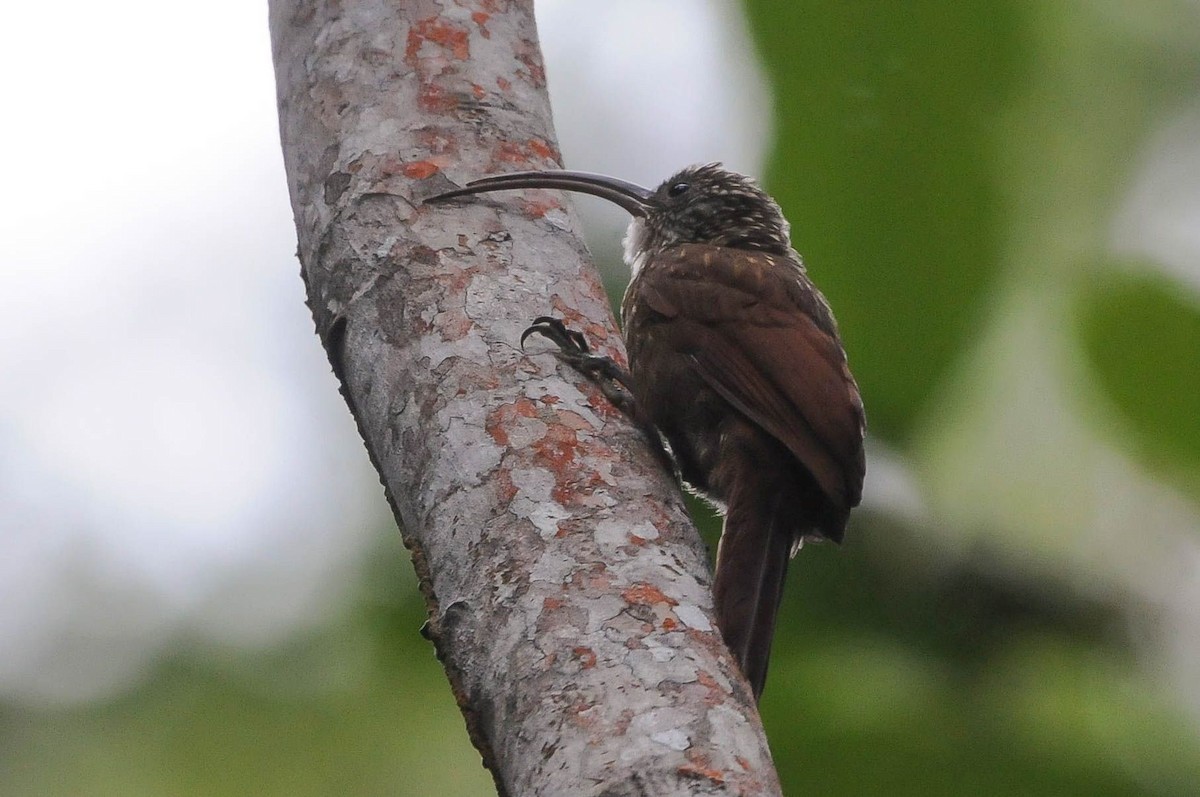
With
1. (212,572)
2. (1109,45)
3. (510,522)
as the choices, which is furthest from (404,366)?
(1109,45)

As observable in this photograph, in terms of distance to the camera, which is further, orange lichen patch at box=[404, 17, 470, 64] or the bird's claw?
orange lichen patch at box=[404, 17, 470, 64]

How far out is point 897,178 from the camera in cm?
315

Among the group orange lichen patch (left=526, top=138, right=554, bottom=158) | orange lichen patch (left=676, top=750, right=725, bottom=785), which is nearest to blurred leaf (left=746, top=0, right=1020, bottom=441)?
orange lichen patch (left=526, top=138, right=554, bottom=158)

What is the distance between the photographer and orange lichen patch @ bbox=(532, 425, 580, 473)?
1920 mm

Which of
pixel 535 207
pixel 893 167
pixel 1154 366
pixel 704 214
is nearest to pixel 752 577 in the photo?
pixel 535 207

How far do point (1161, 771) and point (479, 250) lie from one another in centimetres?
152

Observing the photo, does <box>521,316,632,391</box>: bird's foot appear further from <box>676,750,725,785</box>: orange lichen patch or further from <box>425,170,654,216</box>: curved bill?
<box>676,750,725,785</box>: orange lichen patch

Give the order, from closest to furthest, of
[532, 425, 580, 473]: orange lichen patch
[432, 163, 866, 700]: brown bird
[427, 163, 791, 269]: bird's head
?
[532, 425, 580, 473]: orange lichen patch
[432, 163, 866, 700]: brown bird
[427, 163, 791, 269]: bird's head

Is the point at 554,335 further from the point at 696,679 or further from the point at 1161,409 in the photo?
the point at 1161,409

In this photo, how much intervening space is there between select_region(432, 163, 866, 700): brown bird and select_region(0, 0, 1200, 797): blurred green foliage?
0.19 metres

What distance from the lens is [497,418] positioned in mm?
1987

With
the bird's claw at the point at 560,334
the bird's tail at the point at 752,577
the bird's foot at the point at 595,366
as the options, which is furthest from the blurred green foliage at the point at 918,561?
the bird's claw at the point at 560,334

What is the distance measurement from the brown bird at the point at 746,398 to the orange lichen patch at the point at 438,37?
284 millimetres

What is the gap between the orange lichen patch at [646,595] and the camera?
66.0 inches
